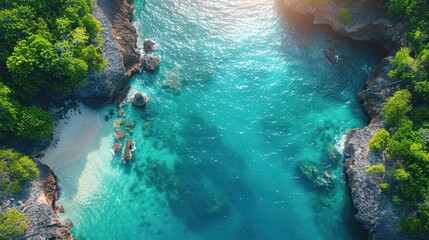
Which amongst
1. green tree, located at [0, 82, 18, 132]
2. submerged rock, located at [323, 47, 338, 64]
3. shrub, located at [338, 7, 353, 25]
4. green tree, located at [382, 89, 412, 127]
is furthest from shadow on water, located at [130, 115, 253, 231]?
shrub, located at [338, 7, 353, 25]

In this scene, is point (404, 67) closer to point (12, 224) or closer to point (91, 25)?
point (91, 25)

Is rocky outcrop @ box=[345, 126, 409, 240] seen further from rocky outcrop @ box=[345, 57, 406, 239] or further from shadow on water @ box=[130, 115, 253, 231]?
Result: shadow on water @ box=[130, 115, 253, 231]

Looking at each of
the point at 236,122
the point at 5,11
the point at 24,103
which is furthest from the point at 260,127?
the point at 5,11

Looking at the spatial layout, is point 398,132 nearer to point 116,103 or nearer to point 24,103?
point 116,103

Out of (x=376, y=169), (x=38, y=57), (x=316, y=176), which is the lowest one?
(x=38, y=57)

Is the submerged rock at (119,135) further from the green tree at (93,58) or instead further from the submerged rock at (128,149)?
the green tree at (93,58)

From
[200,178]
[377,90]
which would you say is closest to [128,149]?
[200,178]
